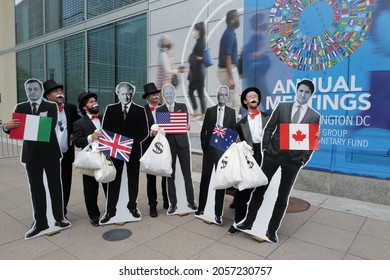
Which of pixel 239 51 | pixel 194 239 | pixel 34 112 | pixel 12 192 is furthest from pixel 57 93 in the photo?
pixel 239 51

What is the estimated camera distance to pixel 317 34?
532cm

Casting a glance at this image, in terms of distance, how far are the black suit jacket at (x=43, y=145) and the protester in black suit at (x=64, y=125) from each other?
131 millimetres

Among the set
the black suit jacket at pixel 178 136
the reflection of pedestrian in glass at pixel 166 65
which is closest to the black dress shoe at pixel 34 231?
the black suit jacket at pixel 178 136

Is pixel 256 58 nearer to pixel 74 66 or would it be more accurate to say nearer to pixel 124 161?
pixel 124 161

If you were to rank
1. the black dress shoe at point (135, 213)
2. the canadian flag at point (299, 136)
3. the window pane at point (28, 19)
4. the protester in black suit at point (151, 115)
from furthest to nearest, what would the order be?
the window pane at point (28, 19) < the protester in black suit at point (151, 115) < the black dress shoe at point (135, 213) < the canadian flag at point (299, 136)

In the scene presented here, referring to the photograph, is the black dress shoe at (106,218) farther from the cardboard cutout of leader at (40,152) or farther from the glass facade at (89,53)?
the glass facade at (89,53)

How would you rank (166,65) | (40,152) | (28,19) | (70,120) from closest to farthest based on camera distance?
(40,152)
(70,120)
(166,65)
(28,19)

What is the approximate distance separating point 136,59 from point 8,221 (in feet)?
19.3

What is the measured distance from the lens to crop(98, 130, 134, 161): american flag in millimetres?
3818

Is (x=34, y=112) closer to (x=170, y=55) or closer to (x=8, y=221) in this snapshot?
(x=8, y=221)

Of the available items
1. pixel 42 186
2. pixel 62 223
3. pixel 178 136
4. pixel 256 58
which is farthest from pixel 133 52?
pixel 62 223

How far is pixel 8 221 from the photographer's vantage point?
14.0ft

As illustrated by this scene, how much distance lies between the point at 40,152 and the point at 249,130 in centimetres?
263

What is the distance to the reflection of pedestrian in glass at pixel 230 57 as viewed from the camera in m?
6.49
